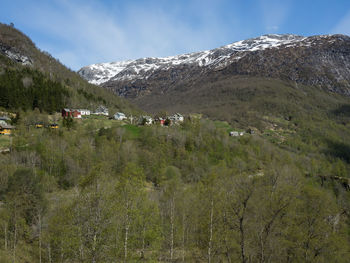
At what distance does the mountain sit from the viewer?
84000 mm

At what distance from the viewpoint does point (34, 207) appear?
32.3 metres

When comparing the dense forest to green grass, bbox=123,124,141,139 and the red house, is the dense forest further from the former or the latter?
the red house

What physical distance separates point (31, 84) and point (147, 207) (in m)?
103

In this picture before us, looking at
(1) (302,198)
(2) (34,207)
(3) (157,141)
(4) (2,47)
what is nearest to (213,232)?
(1) (302,198)

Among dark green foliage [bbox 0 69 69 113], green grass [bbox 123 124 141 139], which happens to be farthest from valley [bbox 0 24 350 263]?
green grass [bbox 123 124 141 139]

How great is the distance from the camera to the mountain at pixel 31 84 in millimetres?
84000

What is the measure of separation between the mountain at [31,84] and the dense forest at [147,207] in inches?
662

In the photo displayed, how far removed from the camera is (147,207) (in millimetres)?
19344

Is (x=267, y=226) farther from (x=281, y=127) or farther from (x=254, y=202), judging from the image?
(x=281, y=127)

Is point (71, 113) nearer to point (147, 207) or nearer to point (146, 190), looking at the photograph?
point (146, 190)

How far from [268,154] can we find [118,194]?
103780 millimetres

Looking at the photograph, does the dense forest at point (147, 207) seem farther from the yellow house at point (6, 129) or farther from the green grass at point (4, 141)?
the yellow house at point (6, 129)

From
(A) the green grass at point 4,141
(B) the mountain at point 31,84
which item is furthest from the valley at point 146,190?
(B) the mountain at point 31,84

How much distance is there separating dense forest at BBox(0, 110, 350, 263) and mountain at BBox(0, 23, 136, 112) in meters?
16.8
